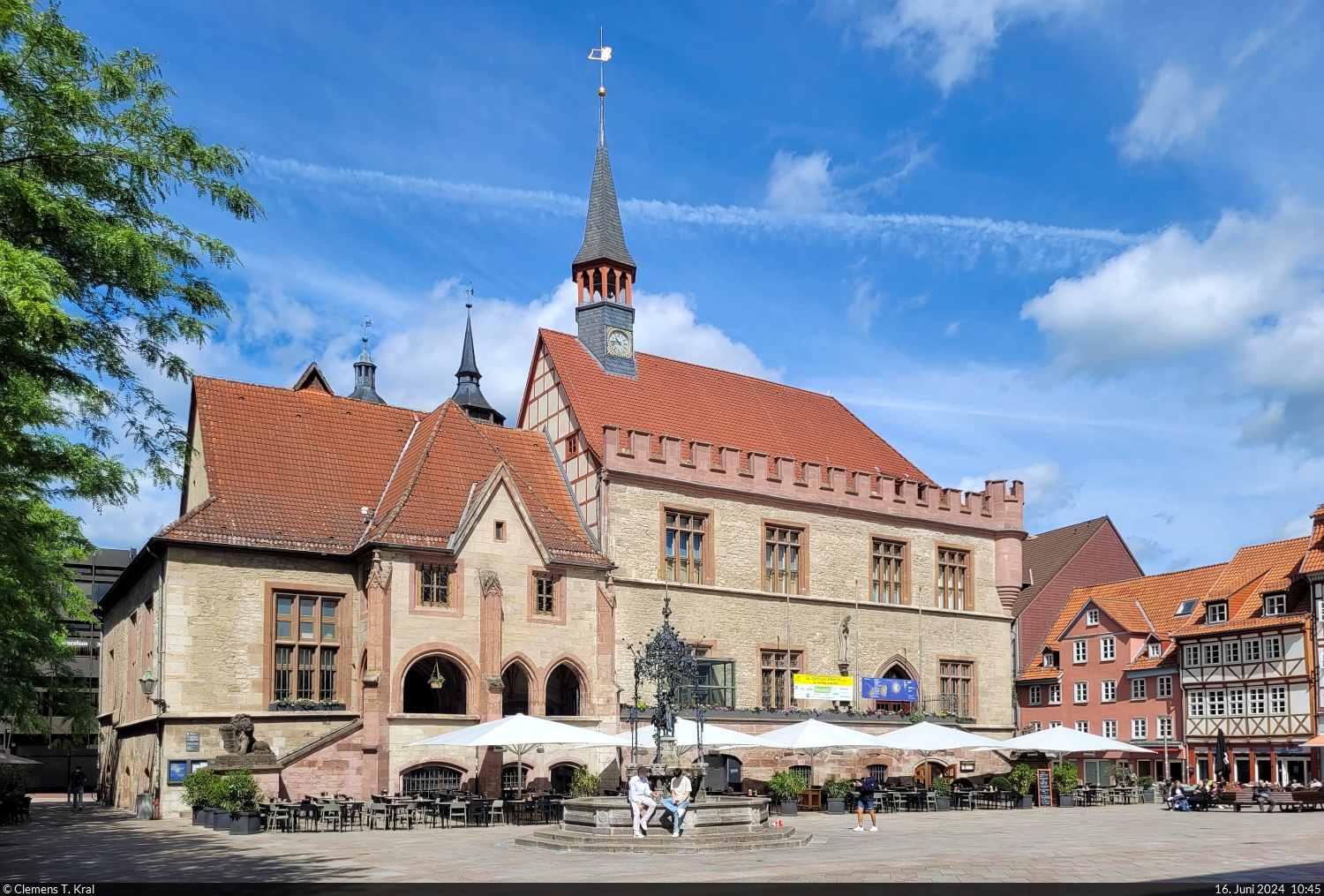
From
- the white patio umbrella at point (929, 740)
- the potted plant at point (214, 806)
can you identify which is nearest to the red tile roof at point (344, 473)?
the potted plant at point (214, 806)

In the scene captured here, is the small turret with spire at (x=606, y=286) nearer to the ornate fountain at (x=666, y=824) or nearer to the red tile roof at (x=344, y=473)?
the red tile roof at (x=344, y=473)

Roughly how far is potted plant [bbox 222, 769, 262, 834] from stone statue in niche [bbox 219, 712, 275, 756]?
2.25 meters

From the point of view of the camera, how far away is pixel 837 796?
3438cm

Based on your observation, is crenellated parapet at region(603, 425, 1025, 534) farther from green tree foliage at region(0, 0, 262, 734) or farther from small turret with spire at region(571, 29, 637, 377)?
green tree foliage at region(0, 0, 262, 734)

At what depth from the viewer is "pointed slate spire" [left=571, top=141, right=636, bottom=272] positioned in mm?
45125

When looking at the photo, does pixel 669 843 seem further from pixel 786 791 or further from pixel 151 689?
pixel 151 689

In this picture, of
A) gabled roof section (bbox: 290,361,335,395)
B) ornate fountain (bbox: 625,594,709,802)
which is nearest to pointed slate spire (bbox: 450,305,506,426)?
gabled roof section (bbox: 290,361,335,395)

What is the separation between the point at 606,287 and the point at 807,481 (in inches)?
382

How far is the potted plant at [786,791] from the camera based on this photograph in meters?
32.4

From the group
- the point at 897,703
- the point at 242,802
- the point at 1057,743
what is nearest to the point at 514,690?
the point at 242,802

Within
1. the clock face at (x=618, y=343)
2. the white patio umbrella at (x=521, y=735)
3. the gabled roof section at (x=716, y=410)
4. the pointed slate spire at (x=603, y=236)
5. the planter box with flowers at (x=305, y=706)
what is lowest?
the white patio umbrella at (x=521, y=735)

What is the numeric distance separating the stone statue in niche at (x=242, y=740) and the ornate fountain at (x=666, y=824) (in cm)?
801

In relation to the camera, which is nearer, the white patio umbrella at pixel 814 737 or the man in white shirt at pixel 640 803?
the man in white shirt at pixel 640 803

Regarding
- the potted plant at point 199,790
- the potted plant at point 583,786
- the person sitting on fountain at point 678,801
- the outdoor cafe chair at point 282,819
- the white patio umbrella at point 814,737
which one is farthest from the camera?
the white patio umbrella at point 814,737
